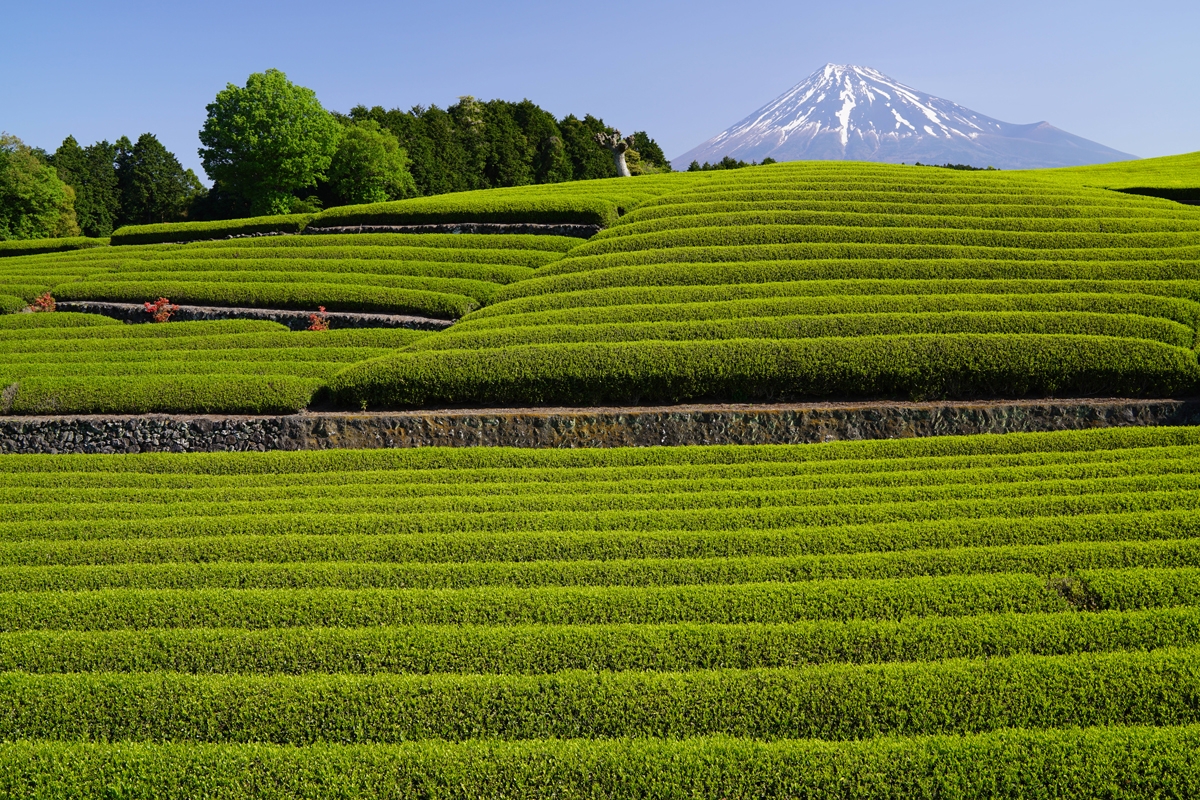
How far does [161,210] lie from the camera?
62.2m

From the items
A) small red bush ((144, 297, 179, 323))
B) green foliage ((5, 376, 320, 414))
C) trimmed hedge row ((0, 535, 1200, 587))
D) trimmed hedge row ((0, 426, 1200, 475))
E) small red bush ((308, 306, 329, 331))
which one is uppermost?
small red bush ((144, 297, 179, 323))

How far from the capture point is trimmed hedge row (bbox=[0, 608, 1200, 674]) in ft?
19.9

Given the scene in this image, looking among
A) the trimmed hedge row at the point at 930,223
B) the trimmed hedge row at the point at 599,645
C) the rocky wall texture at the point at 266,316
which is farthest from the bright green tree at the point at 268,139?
the trimmed hedge row at the point at 599,645

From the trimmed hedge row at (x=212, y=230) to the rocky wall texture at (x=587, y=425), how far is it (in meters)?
16.7

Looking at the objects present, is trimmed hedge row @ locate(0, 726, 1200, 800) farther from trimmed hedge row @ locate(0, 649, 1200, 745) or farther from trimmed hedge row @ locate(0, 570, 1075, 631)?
trimmed hedge row @ locate(0, 570, 1075, 631)

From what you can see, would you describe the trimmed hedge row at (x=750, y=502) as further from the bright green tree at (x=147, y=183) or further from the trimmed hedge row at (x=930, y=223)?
the bright green tree at (x=147, y=183)

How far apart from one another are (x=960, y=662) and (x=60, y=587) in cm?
865

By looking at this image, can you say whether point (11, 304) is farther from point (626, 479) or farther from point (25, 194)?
point (25, 194)

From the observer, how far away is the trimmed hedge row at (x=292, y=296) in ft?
60.3

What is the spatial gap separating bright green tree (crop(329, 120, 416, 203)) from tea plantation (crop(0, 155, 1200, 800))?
1412 inches

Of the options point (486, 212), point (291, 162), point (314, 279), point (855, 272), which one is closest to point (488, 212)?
point (486, 212)

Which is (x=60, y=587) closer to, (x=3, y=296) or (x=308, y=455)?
(x=308, y=455)

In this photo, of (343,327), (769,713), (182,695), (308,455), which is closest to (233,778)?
(182,695)

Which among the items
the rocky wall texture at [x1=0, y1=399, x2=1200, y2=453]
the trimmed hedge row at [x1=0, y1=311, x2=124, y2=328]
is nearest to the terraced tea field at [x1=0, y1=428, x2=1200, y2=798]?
the rocky wall texture at [x1=0, y1=399, x2=1200, y2=453]
